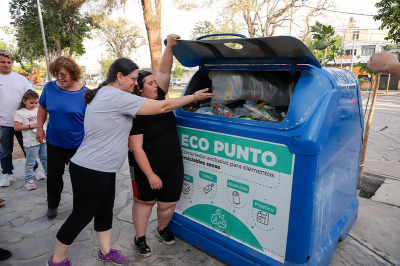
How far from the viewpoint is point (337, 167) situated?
1.91m

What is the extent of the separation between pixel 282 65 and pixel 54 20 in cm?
1512

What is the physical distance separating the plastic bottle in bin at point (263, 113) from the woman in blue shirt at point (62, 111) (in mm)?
1634

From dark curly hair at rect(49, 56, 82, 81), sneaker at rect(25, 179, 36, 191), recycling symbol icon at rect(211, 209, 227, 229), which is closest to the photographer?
recycling symbol icon at rect(211, 209, 227, 229)

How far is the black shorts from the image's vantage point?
2064 millimetres

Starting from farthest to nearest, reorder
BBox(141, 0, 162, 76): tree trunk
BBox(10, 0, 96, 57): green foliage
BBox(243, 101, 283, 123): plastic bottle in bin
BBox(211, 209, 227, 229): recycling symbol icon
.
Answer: BBox(10, 0, 96, 57): green foliage < BBox(141, 0, 162, 76): tree trunk < BBox(211, 209, 227, 229): recycling symbol icon < BBox(243, 101, 283, 123): plastic bottle in bin

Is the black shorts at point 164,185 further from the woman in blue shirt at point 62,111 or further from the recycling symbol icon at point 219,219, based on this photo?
the woman in blue shirt at point 62,111

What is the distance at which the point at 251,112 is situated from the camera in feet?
6.60

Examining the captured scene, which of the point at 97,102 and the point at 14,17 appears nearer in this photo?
the point at 97,102

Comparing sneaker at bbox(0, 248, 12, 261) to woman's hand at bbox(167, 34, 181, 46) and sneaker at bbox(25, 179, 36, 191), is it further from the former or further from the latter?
woman's hand at bbox(167, 34, 181, 46)

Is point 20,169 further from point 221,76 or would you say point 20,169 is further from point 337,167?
point 337,167

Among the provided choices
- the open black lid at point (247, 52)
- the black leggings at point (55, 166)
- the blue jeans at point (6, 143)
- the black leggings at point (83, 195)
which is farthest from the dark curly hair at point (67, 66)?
the blue jeans at point (6, 143)

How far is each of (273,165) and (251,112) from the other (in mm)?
512

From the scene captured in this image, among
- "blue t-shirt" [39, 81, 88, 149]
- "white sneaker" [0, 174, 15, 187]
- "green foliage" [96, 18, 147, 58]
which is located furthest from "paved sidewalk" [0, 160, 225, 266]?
"green foliage" [96, 18, 147, 58]

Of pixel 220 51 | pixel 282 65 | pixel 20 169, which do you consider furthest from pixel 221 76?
pixel 20 169
